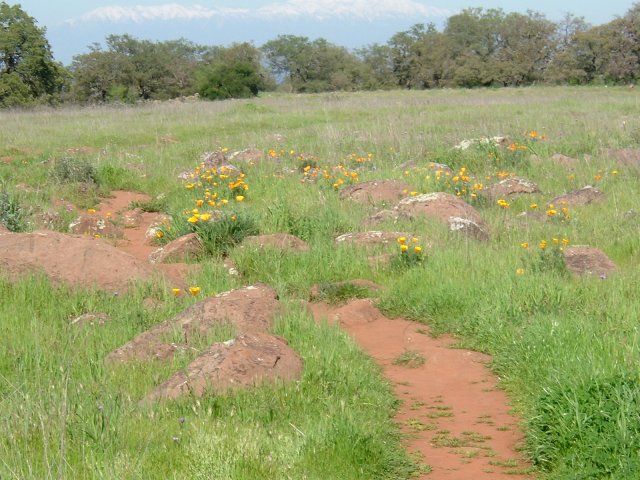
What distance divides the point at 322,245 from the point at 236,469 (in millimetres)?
4191

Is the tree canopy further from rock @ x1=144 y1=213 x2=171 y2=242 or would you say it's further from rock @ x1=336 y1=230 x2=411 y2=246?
rock @ x1=336 y1=230 x2=411 y2=246

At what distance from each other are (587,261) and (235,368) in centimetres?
363

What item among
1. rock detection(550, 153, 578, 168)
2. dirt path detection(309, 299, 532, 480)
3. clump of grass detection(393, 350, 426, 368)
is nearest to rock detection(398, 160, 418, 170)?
rock detection(550, 153, 578, 168)

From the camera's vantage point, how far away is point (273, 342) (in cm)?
455

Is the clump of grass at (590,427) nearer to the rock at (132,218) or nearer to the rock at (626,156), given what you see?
the rock at (132,218)

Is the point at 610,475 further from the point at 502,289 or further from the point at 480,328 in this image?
the point at 502,289

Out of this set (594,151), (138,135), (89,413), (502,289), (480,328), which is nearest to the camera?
(89,413)

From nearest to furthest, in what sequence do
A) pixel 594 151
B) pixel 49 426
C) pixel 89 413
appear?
pixel 49 426, pixel 89 413, pixel 594 151

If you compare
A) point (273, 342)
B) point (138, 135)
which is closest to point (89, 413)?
point (273, 342)

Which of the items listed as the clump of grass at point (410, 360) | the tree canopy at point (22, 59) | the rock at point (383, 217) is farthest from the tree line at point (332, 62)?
the clump of grass at point (410, 360)

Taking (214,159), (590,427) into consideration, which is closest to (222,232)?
(590,427)

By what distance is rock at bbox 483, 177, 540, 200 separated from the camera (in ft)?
32.7

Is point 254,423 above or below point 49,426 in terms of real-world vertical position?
below

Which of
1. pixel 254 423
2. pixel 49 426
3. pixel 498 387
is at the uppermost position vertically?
pixel 49 426
